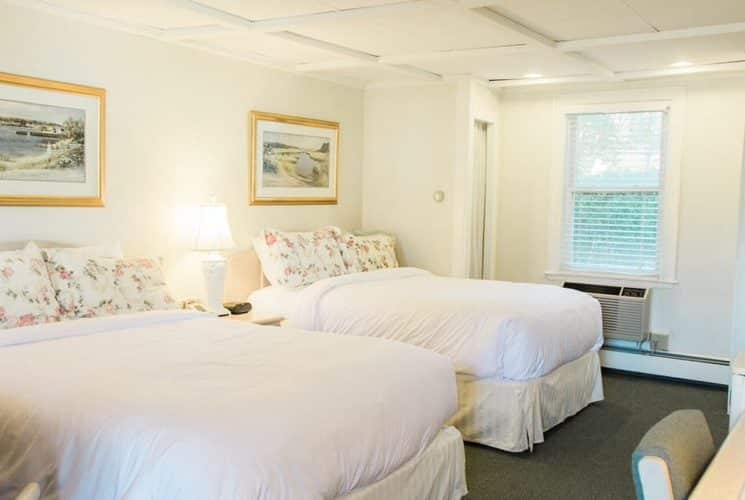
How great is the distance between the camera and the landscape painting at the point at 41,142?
12.2ft

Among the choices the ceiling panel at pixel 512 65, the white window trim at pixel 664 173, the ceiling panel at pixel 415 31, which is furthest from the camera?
the white window trim at pixel 664 173

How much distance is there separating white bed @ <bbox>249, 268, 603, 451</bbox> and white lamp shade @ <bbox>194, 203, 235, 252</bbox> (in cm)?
57

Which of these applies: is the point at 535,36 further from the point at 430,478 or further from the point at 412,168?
the point at 430,478

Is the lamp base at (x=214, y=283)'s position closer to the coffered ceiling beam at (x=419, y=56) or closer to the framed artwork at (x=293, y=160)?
the framed artwork at (x=293, y=160)

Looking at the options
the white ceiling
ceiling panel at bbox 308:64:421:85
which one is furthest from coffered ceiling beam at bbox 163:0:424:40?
ceiling panel at bbox 308:64:421:85

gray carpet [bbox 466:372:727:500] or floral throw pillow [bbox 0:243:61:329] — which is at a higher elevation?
floral throw pillow [bbox 0:243:61:329]

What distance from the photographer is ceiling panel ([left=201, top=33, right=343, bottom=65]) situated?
448cm

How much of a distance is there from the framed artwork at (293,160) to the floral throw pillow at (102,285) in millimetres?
1480

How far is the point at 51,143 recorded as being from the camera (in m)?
3.91

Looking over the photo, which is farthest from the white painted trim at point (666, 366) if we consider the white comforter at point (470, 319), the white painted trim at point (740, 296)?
the white comforter at point (470, 319)

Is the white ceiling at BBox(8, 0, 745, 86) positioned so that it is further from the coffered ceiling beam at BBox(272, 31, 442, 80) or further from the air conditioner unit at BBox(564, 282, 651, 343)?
the air conditioner unit at BBox(564, 282, 651, 343)

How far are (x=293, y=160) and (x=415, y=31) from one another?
1.70m

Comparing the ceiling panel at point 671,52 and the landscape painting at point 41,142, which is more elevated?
the ceiling panel at point 671,52

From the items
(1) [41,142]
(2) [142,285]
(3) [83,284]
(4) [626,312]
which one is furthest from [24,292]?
(4) [626,312]
